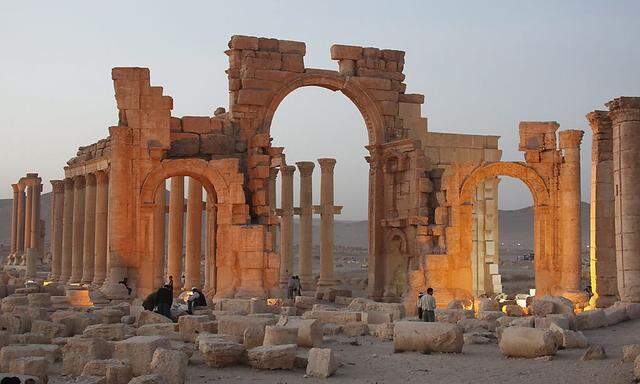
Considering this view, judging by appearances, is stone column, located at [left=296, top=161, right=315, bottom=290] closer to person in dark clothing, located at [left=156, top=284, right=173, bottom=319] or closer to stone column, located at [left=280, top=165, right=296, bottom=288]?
stone column, located at [left=280, top=165, right=296, bottom=288]

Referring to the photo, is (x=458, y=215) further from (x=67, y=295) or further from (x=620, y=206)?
(x=67, y=295)

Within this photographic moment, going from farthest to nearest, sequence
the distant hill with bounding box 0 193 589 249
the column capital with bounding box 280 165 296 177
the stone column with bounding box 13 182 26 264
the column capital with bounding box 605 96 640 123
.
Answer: the distant hill with bounding box 0 193 589 249
the stone column with bounding box 13 182 26 264
the column capital with bounding box 280 165 296 177
the column capital with bounding box 605 96 640 123

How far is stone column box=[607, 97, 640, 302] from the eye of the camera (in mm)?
18125

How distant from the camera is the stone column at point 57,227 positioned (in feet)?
108

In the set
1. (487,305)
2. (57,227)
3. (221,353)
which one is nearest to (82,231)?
(57,227)

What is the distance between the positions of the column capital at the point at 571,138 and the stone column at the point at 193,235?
36.2ft

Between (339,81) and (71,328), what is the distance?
13.9 metres

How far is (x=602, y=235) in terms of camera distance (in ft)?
76.4

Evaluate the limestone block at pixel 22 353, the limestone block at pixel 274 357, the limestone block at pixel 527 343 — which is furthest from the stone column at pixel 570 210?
the limestone block at pixel 22 353

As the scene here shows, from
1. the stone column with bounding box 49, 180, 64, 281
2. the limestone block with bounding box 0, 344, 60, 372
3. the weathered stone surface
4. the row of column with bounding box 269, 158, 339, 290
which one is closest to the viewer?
the limestone block with bounding box 0, 344, 60, 372

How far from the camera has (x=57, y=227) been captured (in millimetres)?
34062

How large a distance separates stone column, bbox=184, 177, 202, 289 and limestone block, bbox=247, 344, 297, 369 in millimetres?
16247

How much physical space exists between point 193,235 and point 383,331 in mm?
13614

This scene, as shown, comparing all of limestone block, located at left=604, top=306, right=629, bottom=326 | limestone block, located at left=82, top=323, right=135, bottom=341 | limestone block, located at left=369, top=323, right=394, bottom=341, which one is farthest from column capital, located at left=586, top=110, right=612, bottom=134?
limestone block, located at left=82, top=323, right=135, bottom=341
